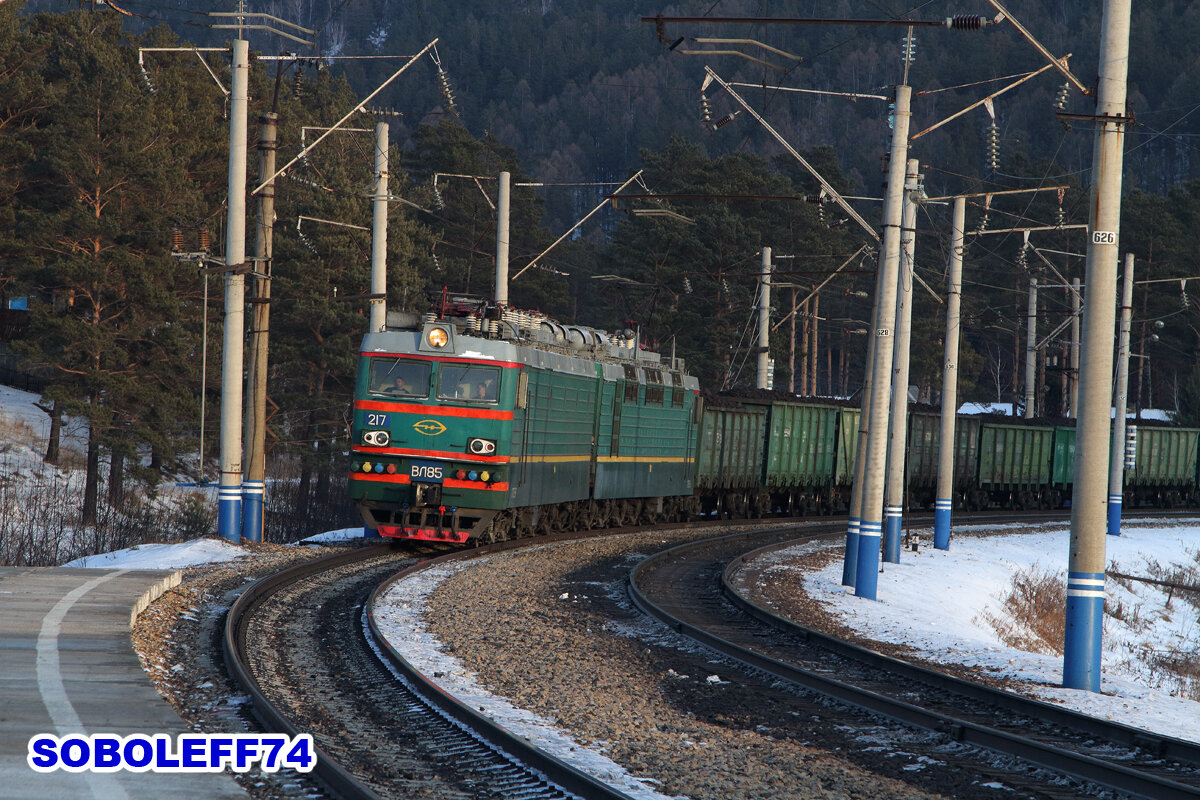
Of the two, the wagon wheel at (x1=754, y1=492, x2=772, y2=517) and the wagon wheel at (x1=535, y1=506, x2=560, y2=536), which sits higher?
the wagon wheel at (x1=535, y1=506, x2=560, y2=536)

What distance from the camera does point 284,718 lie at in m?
8.48

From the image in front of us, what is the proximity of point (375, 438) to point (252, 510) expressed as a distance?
326cm

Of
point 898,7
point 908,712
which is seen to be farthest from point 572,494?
point 898,7

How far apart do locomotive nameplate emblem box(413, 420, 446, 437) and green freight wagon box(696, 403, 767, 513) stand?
1170 centimetres

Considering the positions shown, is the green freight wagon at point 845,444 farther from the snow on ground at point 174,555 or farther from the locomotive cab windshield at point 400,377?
the snow on ground at point 174,555

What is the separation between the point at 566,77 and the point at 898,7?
50538 mm

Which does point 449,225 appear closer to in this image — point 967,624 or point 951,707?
point 967,624

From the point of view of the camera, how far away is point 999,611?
878 inches

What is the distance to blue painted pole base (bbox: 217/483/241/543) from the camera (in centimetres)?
2094

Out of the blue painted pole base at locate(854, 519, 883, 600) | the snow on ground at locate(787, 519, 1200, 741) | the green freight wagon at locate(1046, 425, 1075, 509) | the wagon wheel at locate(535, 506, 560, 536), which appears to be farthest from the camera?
the green freight wagon at locate(1046, 425, 1075, 509)

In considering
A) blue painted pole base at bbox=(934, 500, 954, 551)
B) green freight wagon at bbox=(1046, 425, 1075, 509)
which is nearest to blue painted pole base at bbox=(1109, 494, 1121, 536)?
blue painted pole base at bbox=(934, 500, 954, 551)

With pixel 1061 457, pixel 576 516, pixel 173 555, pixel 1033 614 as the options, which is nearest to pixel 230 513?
pixel 173 555

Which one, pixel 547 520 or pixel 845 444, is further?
pixel 845 444

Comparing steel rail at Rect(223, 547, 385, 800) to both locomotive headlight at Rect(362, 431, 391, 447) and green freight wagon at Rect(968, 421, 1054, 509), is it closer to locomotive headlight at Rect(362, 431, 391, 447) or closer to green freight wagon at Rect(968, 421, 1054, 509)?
locomotive headlight at Rect(362, 431, 391, 447)
